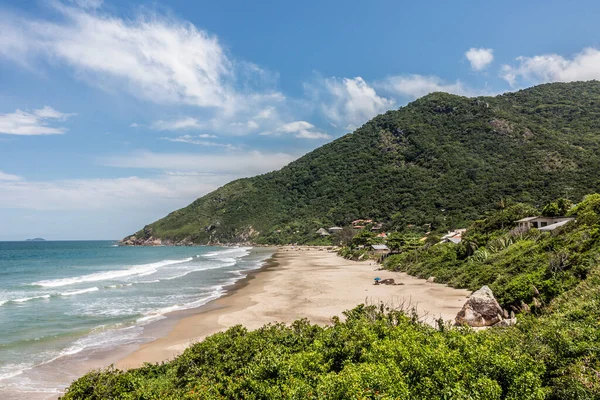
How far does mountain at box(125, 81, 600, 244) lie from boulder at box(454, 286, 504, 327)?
215ft

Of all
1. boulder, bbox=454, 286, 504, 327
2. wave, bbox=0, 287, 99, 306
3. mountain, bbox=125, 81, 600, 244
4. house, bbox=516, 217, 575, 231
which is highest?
mountain, bbox=125, 81, 600, 244

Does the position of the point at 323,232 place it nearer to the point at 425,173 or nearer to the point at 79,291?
the point at 425,173

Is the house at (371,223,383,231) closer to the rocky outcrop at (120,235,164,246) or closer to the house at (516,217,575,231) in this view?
the house at (516,217,575,231)

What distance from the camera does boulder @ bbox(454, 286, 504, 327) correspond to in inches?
606

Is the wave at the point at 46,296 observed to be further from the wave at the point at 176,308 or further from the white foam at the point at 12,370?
the white foam at the point at 12,370

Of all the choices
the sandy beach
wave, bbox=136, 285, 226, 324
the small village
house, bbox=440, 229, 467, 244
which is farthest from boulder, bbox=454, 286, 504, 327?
house, bbox=440, 229, 467, 244

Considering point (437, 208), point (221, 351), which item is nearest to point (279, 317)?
point (221, 351)

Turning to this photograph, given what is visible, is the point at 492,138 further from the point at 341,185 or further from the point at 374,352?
the point at 374,352

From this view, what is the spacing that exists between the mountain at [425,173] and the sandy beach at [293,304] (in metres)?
53.0

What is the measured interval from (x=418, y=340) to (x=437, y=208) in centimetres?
9455

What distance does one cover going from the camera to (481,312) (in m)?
15.5

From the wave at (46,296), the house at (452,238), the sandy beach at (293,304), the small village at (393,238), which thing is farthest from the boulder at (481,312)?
the wave at (46,296)

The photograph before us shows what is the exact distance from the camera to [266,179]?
177 metres

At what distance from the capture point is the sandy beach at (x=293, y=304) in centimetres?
1728
